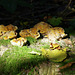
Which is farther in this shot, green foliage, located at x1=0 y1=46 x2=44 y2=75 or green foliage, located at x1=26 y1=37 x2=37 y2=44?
green foliage, located at x1=26 y1=37 x2=37 y2=44

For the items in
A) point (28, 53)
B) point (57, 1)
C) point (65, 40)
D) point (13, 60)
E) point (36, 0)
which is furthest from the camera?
point (36, 0)

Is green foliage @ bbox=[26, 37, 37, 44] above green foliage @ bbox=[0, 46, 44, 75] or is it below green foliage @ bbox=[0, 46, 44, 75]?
above

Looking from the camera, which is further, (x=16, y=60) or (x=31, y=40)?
(x=31, y=40)

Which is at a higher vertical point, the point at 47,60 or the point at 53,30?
the point at 53,30

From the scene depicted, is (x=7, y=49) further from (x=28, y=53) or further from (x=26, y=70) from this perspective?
(x=26, y=70)

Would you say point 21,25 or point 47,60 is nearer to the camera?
point 47,60

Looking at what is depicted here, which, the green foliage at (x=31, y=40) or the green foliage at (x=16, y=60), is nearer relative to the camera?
the green foliage at (x=16, y=60)

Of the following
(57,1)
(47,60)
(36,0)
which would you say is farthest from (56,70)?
(36,0)

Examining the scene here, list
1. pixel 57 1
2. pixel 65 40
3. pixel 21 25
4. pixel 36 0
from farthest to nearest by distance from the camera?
1. pixel 36 0
2. pixel 57 1
3. pixel 21 25
4. pixel 65 40

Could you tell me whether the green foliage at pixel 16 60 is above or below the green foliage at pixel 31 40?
below

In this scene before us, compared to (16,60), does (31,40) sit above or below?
above

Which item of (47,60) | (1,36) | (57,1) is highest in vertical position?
(57,1)
